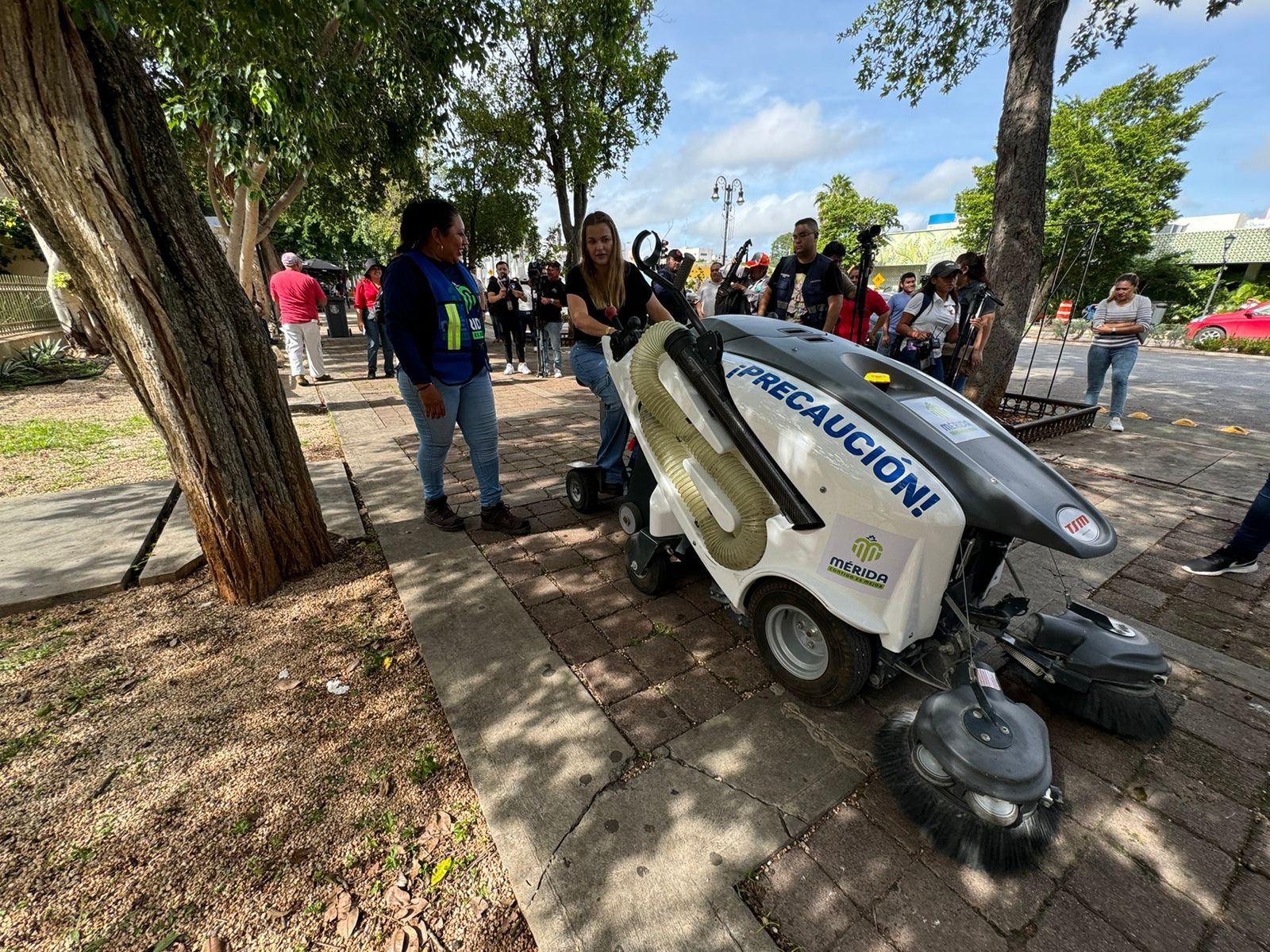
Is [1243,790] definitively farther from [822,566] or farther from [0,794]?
[0,794]

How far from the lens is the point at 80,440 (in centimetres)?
528

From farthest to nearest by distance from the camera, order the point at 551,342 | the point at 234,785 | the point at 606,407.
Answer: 1. the point at 551,342
2. the point at 606,407
3. the point at 234,785

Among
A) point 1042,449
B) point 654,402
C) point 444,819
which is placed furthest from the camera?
point 1042,449

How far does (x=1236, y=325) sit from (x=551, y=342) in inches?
951

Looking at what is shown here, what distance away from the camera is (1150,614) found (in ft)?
8.85

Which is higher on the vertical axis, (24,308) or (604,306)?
(604,306)

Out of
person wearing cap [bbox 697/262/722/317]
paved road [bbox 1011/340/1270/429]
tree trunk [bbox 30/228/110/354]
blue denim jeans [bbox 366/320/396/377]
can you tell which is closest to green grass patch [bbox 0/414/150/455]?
blue denim jeans [bbox 366/320/396/377]

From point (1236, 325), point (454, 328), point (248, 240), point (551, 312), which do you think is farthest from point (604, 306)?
point (1236, 325)

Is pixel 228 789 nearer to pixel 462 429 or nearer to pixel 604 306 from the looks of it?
pixel 462 429

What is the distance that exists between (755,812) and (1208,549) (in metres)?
3.71

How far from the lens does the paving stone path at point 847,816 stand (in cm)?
137

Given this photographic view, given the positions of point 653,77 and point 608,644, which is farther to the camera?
point 653,77

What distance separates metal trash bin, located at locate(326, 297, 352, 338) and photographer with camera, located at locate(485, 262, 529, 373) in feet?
32.5

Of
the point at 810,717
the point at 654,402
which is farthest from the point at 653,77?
the point at 810,717
